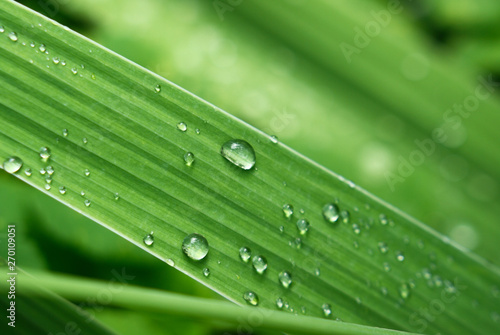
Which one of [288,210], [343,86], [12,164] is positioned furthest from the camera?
[343,86]

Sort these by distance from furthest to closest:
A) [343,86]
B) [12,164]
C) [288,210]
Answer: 1. [343,86]
2. [288,210]
3. [12,164]

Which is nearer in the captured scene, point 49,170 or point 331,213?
point 49,170

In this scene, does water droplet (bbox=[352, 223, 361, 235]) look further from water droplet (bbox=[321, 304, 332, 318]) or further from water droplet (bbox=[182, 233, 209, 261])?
water droplet (bbox=[182, 233, 209, 261])

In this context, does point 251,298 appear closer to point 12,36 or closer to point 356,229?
point 356,229

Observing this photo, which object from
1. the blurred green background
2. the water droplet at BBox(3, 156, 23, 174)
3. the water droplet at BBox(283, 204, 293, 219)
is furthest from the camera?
the blurred green background

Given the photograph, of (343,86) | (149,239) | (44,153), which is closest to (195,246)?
(149,239)

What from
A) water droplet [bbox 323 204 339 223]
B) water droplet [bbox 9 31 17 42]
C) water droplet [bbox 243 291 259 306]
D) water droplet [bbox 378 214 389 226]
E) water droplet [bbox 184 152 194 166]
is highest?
water droplet [bbox 378 214 389 226]

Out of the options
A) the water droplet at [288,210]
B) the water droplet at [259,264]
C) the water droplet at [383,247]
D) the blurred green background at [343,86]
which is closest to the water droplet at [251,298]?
the water droplet at [259,264]

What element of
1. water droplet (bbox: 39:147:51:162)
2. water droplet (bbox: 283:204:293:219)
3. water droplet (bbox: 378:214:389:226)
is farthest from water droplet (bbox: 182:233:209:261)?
water droplet (bbox: 378:214:389:226)
